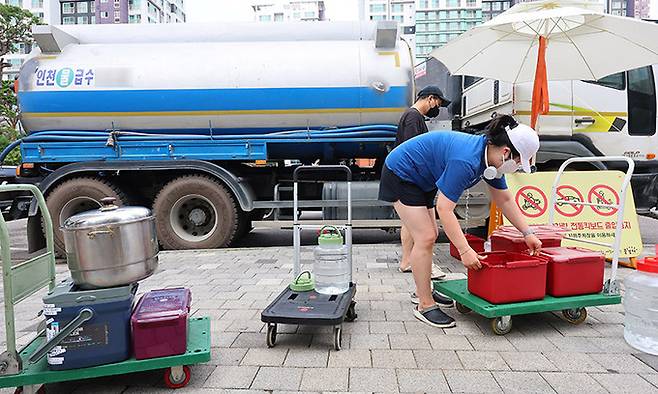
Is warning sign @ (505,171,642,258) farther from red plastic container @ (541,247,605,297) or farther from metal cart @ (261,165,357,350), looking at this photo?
metal cart @ (261,165,357,350)

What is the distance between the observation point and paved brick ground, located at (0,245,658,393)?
2.33 metres

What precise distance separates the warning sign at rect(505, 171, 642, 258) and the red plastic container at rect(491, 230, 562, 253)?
136 centimetres

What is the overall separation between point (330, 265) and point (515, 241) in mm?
1444

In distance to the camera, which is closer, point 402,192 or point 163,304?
point 163,304

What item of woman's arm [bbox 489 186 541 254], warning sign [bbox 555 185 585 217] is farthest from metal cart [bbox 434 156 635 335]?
warning sign [bbox 555 185 585 217]

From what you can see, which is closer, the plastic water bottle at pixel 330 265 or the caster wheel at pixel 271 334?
the caster wheel at pixel 271 334

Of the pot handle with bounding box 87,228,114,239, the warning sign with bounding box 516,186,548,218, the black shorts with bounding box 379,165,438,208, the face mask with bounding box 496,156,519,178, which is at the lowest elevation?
the warning sign with bounding box 516,186,548,218

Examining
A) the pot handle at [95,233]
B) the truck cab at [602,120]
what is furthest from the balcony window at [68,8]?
the pot handle at [95,233]

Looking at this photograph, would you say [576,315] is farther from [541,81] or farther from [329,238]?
[541,81]

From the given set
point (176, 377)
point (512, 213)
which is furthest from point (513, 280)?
point (176, 377)

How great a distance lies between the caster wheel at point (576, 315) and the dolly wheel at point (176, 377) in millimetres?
2631

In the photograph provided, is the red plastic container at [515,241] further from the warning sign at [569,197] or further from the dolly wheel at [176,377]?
the dolly wheel at [176,377]

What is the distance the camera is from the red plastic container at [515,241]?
3.36 m

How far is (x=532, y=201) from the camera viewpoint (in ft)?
16.0
